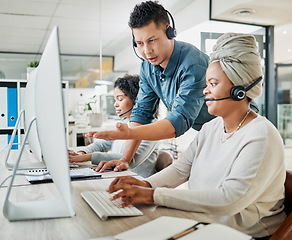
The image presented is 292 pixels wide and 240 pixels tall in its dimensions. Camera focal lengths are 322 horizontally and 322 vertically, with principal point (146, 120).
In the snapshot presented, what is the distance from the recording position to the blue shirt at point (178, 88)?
1.48 metres

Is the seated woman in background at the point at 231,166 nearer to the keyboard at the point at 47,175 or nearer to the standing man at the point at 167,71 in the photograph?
the standing man at the point at 167,71

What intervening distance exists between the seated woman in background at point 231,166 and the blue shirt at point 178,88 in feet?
0.61

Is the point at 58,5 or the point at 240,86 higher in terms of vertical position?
the point at 58,5

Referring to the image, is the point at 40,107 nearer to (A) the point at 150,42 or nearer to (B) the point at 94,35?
(A) the point at 150,42

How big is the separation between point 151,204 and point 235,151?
0.34 metres

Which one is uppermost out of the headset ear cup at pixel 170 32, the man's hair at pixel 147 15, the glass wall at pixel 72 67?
the glass wall at pixel 72 67

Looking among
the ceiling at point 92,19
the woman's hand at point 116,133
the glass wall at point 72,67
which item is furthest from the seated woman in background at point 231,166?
the glass wall at point 72,67

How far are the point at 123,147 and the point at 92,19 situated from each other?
3.76 meters

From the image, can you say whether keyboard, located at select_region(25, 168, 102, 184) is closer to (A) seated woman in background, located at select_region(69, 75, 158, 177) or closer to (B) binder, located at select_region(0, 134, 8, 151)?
(A) seated woman in background, located at select_region(69, 75, 158, 177)

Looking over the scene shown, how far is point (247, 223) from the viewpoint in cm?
104

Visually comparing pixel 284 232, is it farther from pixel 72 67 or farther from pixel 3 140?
pixel 72 67

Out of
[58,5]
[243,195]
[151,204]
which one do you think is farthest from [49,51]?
[58,5]

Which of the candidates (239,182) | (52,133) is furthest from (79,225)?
(239,182)

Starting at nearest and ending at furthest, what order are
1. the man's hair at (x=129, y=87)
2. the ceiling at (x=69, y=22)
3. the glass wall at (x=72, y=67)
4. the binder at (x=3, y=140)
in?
1. the man's hair at (x=129, y=87)
2. the binder at (x=3, y=140)
3. the ceiling at (x=69, y=22)
4. the glass wall at (x=72, y=67)
